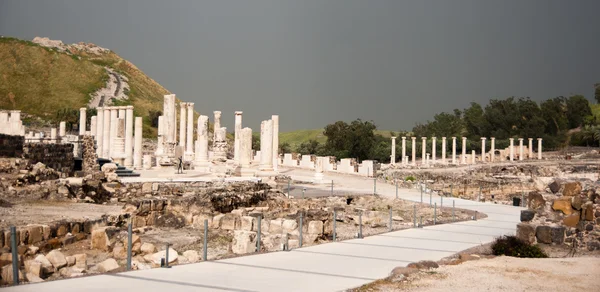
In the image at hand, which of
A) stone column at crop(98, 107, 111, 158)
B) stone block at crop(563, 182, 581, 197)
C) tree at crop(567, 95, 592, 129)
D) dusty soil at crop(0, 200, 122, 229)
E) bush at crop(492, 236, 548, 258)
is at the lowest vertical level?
bush at crop(492, 236, 548, 258)

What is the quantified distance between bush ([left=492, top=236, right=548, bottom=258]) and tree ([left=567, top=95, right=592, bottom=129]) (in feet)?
320

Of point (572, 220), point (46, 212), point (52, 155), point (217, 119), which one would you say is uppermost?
point (217, 119)

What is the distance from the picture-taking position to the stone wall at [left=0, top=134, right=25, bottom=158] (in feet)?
84.7

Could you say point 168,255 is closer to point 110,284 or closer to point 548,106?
point 110,284

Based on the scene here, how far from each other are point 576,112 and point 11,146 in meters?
95.6

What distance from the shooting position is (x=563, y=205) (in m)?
14.7

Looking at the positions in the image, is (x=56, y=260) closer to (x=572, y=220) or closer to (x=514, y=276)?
(x=514, y=276)

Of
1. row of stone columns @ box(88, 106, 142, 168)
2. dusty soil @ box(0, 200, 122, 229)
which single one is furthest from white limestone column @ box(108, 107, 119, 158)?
dusty soil @ box(0, 200, 122, 229)

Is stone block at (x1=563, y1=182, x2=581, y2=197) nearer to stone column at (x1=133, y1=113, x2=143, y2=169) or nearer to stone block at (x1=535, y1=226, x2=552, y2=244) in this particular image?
stone block at (x1=535, y1=226, x2=552, y2=244)

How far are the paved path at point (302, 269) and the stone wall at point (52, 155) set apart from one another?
16878 millimetres

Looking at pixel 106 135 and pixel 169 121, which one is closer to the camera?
pixel 169 121

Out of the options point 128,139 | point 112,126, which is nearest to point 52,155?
point 128,139

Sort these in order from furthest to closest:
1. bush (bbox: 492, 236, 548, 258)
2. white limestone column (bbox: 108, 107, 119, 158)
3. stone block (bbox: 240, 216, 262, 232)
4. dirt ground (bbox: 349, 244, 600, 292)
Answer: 1. white limestone column (bbox: 108, 107, 119, 158)
2. stone block (bbox: 240, 216, 262, 232)
3. bush (bbox: 492, 236, 548, 258)
4. dirt ground (bbox: 349, 244, 600, 292)

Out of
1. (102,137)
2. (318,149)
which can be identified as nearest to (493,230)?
(102,137)
